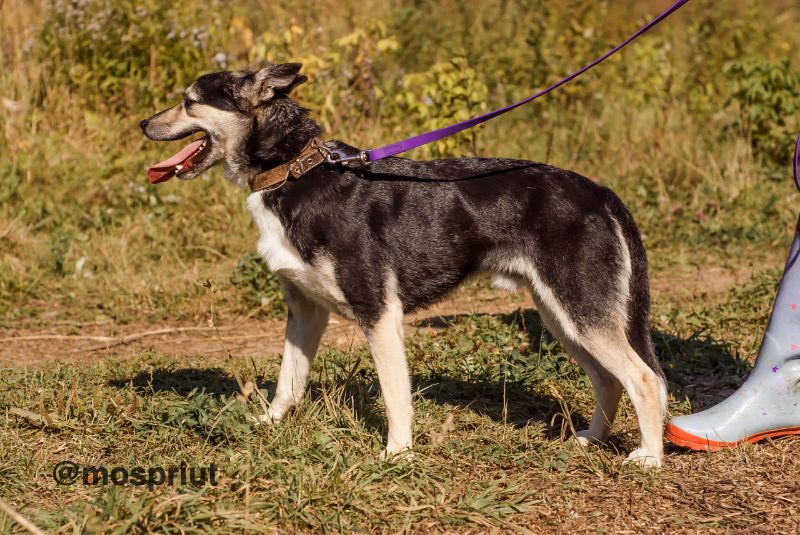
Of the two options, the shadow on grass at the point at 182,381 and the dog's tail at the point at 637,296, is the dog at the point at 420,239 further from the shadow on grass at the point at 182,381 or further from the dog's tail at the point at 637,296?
the shadow on grass at the point at 182,381

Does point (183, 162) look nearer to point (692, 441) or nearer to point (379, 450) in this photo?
point (379, 450)

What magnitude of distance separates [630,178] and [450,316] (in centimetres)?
275

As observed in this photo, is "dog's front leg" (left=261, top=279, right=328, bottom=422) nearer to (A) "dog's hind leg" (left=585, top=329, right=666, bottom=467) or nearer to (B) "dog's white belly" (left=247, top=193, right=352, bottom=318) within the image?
(B) "dog's white belly" (left=247, top=193, right=352, bottom=318)

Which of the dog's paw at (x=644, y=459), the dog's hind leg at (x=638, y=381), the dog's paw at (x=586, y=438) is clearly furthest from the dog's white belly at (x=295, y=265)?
the dog's paw at (x=644, y=459)

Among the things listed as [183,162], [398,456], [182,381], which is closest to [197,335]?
[182,381]

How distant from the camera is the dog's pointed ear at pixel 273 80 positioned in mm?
3727

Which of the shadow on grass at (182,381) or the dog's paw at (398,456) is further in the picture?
the shadow on grass at (182,381)

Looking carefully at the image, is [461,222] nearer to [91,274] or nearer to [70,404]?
[70,404]

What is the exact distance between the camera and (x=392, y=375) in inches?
141

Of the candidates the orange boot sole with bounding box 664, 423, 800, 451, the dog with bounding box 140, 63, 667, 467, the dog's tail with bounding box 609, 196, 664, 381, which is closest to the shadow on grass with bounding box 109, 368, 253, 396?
the dog with bounding box 140, 63, 667, 467

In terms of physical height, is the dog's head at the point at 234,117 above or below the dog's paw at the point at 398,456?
above

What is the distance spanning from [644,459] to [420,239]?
3.99ft

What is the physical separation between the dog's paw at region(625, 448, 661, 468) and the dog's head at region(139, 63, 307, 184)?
6.22 feet

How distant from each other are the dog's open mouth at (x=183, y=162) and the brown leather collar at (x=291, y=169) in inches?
12.4
